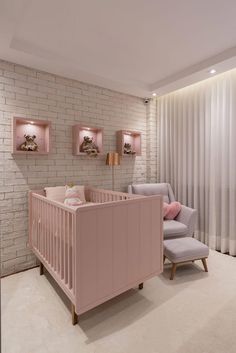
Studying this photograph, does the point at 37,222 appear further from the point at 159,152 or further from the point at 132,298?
the point at 159,152

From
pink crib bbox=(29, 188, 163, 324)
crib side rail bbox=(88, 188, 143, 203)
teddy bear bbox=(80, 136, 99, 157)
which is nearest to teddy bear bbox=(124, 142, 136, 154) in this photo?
teddy bear bbox=(80, 136, 99, 157)

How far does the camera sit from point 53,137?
303 cm

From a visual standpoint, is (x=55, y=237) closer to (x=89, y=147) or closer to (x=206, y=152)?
(x=89, y=147)

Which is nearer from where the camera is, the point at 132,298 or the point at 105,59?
the point at 132,298

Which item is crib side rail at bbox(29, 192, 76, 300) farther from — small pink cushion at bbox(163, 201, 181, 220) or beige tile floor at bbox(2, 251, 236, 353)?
small pink cushion at bbox(163, 201, 181, 220)

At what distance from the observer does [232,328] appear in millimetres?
1759

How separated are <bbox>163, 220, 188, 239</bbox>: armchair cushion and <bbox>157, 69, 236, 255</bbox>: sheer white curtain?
57 centimetres

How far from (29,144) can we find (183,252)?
2281 millimetres

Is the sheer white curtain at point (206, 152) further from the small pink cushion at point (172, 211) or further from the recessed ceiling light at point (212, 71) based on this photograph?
the small pink cushion at point (172, 211)

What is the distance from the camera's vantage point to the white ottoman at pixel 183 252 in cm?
252

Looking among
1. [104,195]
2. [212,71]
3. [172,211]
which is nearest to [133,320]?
[104,195]

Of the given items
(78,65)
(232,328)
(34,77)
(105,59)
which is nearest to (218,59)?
(105,59)

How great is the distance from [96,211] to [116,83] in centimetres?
236

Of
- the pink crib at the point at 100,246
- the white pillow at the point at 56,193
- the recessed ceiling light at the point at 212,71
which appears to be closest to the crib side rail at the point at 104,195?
the white pillow at the point at 56,193
